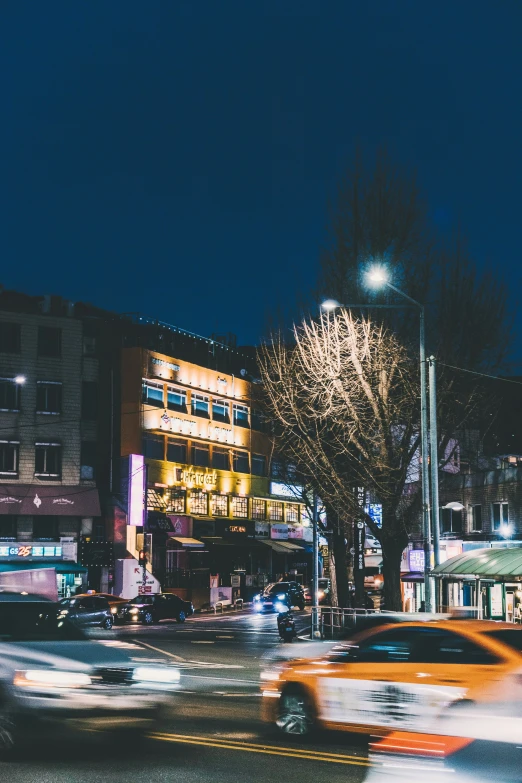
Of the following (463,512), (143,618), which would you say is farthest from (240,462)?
(463,512)

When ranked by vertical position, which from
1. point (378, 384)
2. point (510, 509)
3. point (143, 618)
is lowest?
point (143, 618)

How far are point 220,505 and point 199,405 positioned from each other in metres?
7.22

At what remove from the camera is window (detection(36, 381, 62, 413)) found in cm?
5800

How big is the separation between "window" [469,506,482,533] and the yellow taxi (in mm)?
27443

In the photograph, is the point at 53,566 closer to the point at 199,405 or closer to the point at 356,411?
the point at 199,405

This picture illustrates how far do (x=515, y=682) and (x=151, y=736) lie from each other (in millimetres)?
4394

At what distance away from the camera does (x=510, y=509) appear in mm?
36500

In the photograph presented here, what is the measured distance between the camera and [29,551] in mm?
56031

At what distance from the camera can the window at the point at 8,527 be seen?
56094 mm

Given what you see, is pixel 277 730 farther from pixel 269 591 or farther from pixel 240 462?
pixel 240 462

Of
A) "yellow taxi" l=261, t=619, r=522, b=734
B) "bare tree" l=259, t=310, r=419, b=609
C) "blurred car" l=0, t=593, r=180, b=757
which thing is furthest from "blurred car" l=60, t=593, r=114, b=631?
"blurred car" l=0, t=593, r=180, b=757

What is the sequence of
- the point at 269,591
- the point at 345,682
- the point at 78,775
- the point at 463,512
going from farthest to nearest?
the point at 269,591 → the point at 463,512 → the point at 345,682 → the point at 78,775

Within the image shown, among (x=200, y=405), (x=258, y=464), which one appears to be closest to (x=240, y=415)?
(x=258, y=464)

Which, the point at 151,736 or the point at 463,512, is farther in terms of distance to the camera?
the point at 463,512
